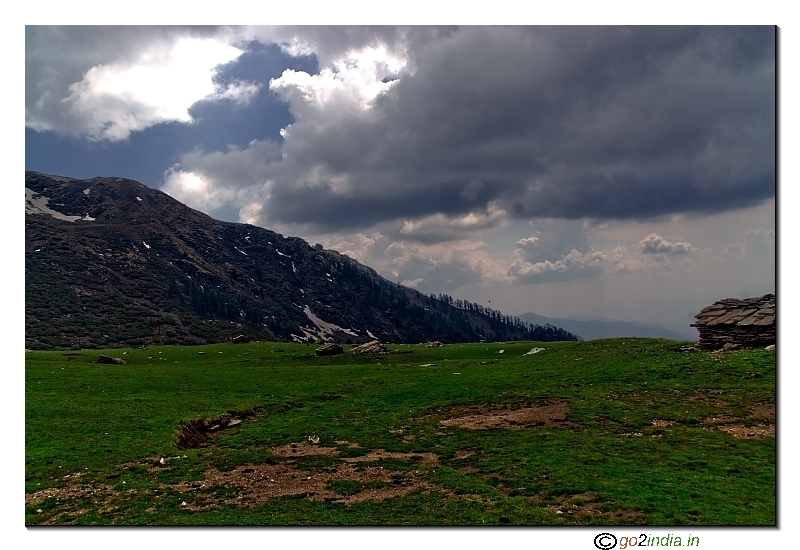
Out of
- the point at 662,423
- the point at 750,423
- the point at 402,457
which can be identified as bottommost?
the point at 402,457

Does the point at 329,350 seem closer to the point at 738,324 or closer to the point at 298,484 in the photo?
the point at 738,324

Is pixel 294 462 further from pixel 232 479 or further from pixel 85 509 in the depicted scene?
pixel 85 509

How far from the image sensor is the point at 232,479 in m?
20.0

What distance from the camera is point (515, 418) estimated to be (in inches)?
1118

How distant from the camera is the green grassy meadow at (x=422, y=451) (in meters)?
17.0

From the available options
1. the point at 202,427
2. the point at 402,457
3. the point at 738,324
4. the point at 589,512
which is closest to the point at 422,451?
the point at 402,457

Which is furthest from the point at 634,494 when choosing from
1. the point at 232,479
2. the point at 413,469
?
the point at 232,479

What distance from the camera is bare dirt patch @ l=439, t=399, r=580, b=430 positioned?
87.7ft

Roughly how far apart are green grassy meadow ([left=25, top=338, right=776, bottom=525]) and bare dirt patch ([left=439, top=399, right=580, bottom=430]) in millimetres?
461

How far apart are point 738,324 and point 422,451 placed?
33.0 m

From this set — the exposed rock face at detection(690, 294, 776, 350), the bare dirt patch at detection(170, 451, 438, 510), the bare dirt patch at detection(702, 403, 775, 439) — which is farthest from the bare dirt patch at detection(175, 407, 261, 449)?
the exposed rock face at detection(690, 294, 776, 350)

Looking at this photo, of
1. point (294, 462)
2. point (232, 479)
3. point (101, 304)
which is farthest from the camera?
point (101, 304)

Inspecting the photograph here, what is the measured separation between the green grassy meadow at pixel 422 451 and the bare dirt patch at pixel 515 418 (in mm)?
461
